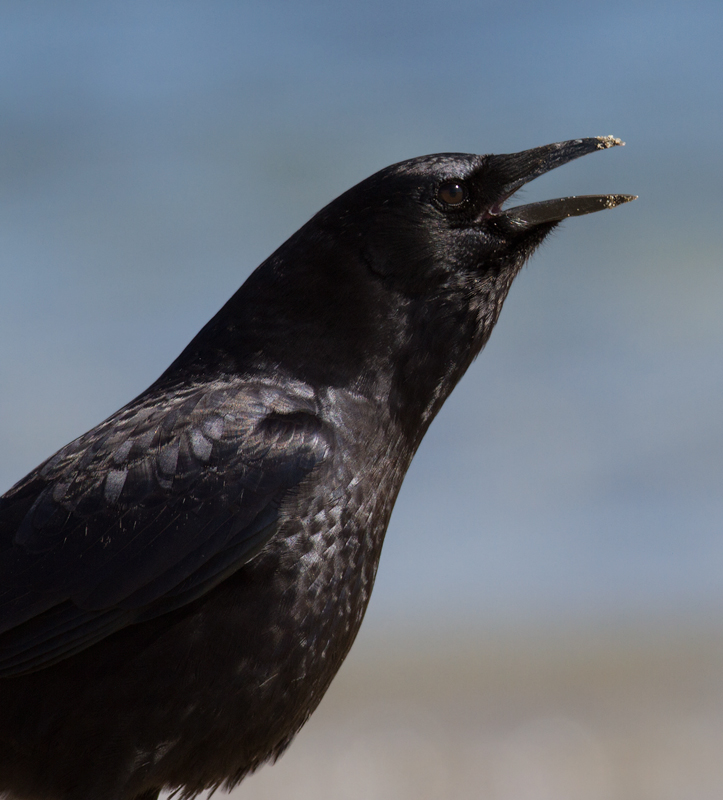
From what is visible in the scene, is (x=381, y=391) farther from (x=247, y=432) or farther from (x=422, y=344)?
(x=247, y=432)

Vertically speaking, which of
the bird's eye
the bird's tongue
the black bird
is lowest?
the black bird

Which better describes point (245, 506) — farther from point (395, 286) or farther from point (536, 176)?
point (536, 176)

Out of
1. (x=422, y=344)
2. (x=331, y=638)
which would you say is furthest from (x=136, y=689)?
(x=422, y=344)

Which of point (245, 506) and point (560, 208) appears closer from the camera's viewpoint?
point (245, 506)

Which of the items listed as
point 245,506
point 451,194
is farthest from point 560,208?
point 245,506

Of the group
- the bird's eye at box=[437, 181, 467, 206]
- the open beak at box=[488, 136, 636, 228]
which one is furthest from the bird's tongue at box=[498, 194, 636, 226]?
the bird's eye at box=[437, 181, 467, 206]

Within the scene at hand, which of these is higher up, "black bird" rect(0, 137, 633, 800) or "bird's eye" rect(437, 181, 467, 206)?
"bird's eye" rect(437, 181, 467, 206)

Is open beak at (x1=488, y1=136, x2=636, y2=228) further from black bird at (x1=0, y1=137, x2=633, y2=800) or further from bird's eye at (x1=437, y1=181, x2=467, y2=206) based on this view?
bird's eye at (x1=437, y1=181, x2=467, y2=206)
